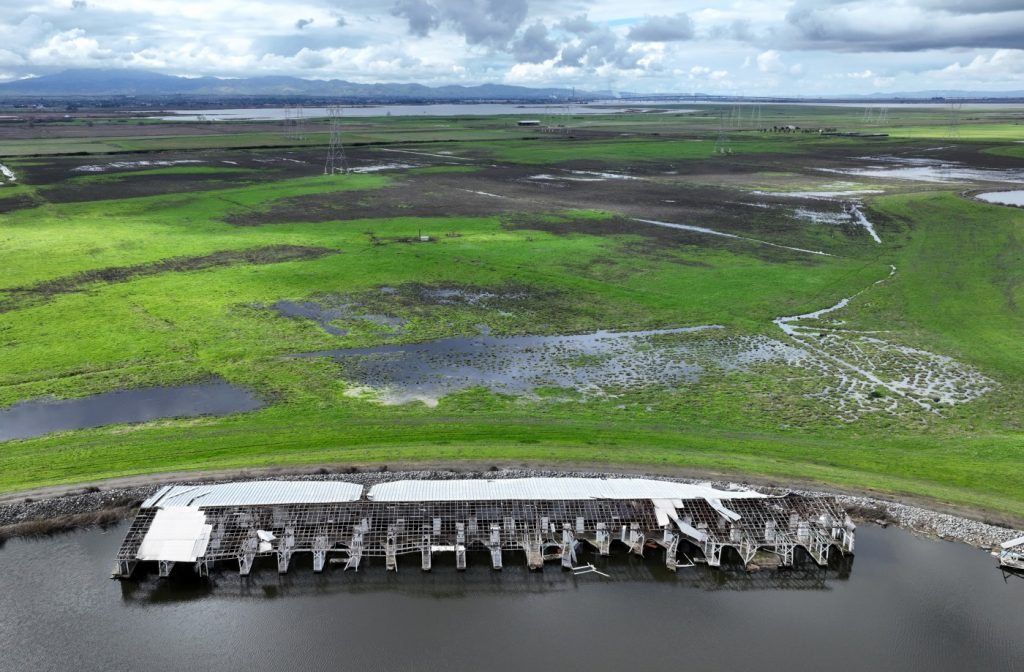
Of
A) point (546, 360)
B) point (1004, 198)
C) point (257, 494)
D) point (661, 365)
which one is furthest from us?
point (1004, 198)

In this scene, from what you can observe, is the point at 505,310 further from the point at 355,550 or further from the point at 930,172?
the point at 930,172

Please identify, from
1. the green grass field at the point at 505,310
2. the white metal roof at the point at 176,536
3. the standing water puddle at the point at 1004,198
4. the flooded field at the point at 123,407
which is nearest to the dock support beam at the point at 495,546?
the green grass field at the point at 505,310

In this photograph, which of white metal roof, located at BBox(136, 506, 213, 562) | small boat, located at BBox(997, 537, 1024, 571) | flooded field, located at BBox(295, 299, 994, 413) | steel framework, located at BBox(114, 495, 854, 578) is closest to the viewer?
white metal roof, located at BBox(136, 506, 213, 562)

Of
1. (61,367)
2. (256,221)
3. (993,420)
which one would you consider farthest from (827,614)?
(256,221)

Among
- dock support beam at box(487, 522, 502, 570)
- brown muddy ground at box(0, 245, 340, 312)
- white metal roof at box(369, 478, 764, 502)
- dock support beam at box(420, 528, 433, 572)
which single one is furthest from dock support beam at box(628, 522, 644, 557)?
brown muddy ground at box(0, 245, 340, 312)

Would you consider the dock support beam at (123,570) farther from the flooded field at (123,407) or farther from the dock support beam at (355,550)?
the flooded field at (123,407)

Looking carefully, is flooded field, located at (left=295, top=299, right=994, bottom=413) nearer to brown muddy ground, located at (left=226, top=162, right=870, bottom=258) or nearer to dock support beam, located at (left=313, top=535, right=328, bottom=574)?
dock support beam, located at (left=313, top=535, right=328, bottom=574)

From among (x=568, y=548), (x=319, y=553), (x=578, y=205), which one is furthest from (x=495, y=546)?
(x=578, y=205)
